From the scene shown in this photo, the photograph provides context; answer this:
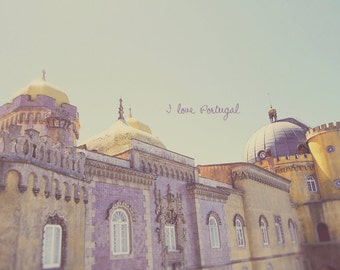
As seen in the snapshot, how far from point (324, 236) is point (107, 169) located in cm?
2706

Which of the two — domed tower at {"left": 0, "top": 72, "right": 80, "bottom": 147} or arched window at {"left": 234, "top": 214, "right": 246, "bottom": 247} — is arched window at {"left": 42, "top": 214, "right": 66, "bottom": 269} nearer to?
domed tower at {"left": 0, "top": 72, "right": 80, "bottom": 147}

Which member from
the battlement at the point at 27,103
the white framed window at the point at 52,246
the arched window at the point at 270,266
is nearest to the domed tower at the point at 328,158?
the arched window at the point at 270,266

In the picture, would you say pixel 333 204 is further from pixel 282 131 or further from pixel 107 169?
pixel 107 169

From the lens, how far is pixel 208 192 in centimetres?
1956

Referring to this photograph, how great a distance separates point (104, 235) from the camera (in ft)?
41.2

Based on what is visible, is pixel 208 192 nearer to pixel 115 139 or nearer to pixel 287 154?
pixel 115 139

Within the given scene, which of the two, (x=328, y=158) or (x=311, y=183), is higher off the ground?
(x=328, y=158)

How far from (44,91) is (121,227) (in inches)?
479

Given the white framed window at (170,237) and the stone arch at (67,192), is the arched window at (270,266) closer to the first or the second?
the white framed window at (170,237)

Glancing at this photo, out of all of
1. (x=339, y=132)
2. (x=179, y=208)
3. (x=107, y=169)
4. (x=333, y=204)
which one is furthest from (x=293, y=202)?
(x=107, y=169)

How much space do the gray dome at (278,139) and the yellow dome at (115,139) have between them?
2193 centimetres

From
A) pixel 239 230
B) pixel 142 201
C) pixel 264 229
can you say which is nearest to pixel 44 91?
pixel 142 201

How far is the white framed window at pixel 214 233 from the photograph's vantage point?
19083mm

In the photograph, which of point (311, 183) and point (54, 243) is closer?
point (54, 243)
